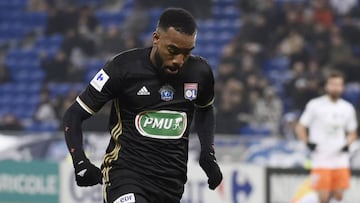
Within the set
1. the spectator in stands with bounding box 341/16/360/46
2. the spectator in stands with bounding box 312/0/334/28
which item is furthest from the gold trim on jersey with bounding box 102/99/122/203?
the spectator in stands with bounding box 312/0/334/28

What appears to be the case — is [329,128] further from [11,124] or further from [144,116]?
[11,124]

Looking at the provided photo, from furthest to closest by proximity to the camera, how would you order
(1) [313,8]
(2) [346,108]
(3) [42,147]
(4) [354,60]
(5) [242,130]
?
(1) [313,8], (4) [354,60], (5) [242,130], (3) [42,147], (2) [346,108]

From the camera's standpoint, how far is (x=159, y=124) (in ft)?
18.3

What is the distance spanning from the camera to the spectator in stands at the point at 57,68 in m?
18.7

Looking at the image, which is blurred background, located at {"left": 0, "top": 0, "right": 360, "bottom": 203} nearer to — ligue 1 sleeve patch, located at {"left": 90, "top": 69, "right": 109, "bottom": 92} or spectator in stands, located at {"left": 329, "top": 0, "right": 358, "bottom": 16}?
spectator in stands, located at {"left": 329, "top": 0, "right": 358, "bottom": 16}

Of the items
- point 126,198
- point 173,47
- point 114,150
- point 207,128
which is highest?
point 173,47

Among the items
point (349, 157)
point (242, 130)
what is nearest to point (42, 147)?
point (242, 130)

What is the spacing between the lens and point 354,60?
1648 cm

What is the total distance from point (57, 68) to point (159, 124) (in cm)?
1348

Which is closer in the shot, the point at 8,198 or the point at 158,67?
the point at 158,67

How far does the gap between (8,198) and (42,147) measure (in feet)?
5.90

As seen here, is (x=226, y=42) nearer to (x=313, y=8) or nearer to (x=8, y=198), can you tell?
(x=313, y=8)

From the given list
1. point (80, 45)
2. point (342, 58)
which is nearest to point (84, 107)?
point (342, 58)

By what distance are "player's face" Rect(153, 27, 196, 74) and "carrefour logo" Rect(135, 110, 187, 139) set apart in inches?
12.1
